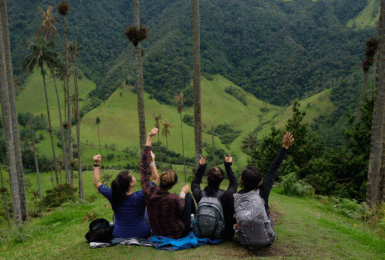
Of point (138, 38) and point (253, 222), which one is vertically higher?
point (138, 38)

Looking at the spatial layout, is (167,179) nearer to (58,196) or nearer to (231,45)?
(58,196)

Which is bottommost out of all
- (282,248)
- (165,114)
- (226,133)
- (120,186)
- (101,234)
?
(282,248)

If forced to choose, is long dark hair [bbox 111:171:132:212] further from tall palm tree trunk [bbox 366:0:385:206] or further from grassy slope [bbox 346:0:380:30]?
grassy slope [bbox 346:0:380:30]

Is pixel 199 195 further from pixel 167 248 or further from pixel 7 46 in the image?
pixel 7 46

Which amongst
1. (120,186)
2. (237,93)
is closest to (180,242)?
(120,186)

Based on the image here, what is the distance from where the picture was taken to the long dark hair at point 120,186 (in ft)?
16.6

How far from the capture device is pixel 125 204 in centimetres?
529

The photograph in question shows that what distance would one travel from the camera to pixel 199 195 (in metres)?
5.36

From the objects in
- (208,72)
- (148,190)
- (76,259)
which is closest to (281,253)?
(148,190)

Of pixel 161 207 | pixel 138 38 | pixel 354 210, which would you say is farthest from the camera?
pixel 138 38

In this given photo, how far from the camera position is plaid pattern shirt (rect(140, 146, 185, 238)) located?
512 centimetres

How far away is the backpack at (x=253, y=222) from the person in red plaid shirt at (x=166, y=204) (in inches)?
39.6

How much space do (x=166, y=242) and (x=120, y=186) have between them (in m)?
1.38

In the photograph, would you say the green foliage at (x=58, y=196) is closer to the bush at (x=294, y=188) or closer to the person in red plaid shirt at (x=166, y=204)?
the bush at (x=294, y=188)
